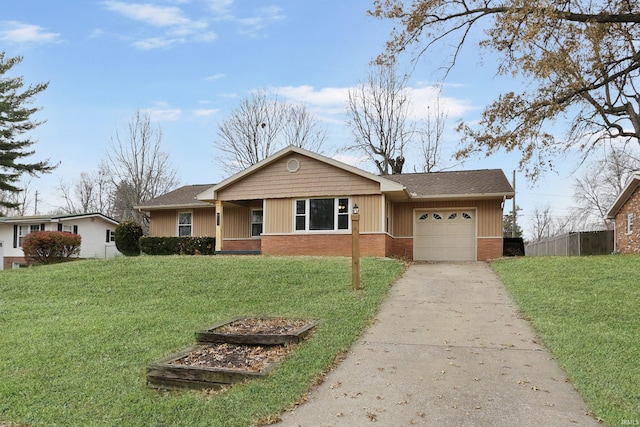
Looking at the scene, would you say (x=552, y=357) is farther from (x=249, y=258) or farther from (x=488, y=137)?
(x=249, y=258)

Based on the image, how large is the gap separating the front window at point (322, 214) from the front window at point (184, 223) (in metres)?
6.81

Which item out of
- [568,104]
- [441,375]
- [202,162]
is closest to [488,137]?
[568,104]

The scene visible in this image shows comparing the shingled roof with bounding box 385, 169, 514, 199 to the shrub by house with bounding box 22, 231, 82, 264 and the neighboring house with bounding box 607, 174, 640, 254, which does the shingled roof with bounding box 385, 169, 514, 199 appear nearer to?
the neighboring house with bounding box 607, 174, 640, 254

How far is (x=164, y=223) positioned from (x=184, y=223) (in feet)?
3.71

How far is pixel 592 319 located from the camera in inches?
320

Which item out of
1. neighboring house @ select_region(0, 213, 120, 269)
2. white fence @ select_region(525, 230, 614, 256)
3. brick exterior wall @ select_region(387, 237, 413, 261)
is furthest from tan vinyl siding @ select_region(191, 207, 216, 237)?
white fence @ select_region(525, 230, 614, 256)

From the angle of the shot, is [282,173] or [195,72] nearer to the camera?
[195,72]

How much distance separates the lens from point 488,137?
1186 centimetres

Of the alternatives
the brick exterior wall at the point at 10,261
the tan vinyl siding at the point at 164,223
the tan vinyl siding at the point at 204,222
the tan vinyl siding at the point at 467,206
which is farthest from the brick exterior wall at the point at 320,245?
the brick exterior wall at the point at 10,261

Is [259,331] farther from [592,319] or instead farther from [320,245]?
[320,245]

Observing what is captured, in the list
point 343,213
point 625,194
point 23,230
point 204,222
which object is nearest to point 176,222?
point 204,222

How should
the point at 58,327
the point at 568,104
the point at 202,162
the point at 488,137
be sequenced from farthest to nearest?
the point at 202,162
the point at 488,137
the point at 568,104
the point at 58,327

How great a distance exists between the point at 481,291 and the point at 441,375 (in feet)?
20.2

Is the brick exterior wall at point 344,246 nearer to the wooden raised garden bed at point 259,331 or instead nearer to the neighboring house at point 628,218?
the neighboring house at point 628,218
